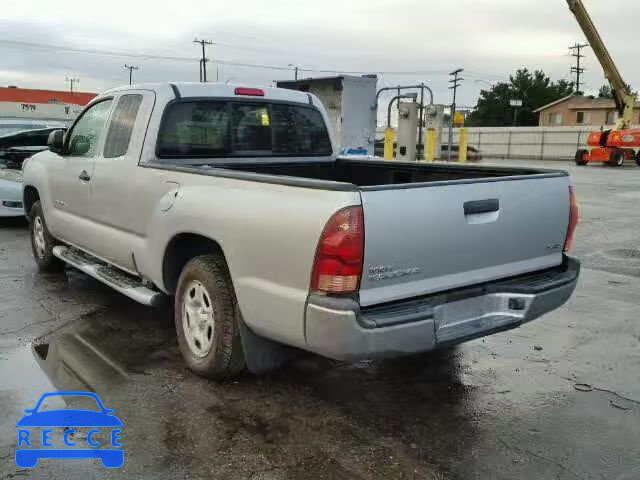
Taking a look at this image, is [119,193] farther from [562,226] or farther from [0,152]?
[0,152]

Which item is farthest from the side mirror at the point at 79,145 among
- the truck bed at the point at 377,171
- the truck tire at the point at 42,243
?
the truck bed at the point at 377,171

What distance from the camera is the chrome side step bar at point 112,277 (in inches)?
181

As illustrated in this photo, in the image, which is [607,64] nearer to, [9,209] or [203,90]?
[9,209]

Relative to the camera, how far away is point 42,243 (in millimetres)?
7047

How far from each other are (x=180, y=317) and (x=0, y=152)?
28.1ft

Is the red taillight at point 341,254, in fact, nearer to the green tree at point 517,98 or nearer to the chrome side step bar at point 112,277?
the chrome side step bar at point 112,277

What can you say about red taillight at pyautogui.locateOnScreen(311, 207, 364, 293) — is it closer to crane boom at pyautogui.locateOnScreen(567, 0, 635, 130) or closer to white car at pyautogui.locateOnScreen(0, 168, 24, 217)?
white car at pyautogui.locateOnScreen(0, 168, 24, 217)

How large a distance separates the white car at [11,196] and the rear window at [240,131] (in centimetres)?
621

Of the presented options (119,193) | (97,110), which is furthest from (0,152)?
(119,193)

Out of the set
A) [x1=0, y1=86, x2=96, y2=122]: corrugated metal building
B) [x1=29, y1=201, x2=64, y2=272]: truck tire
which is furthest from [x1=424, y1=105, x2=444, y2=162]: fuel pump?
[x1=0, y1=86, x2=96, y2=122]: corrugated metal building

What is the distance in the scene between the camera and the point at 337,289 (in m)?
3.10

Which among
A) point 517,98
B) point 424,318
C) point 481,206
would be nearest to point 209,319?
point 424,318

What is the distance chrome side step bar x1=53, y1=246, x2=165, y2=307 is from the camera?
4.60m

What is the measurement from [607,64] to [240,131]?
2817 centimetres
